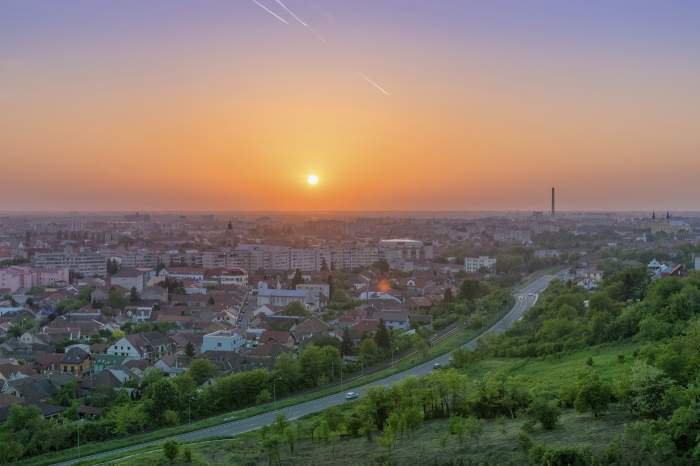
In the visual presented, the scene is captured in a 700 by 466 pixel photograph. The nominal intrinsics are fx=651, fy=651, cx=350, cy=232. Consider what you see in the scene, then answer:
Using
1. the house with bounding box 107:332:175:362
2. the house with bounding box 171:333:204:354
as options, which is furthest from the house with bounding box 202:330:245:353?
the house with bounding box 107:332:175:362

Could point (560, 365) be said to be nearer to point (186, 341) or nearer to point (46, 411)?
point (46, 411)

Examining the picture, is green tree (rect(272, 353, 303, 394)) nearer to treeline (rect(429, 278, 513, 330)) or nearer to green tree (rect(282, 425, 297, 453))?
green tree (rect(282, 425, 297, 453))

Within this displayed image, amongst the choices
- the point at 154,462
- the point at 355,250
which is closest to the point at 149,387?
the point at 154,462

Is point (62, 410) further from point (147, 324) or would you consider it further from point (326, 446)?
point (147, 324)

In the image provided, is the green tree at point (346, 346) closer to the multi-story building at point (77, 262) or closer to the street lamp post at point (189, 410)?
the street lamp post at point (189, 410)

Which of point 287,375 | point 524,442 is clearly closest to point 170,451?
point 524,442
